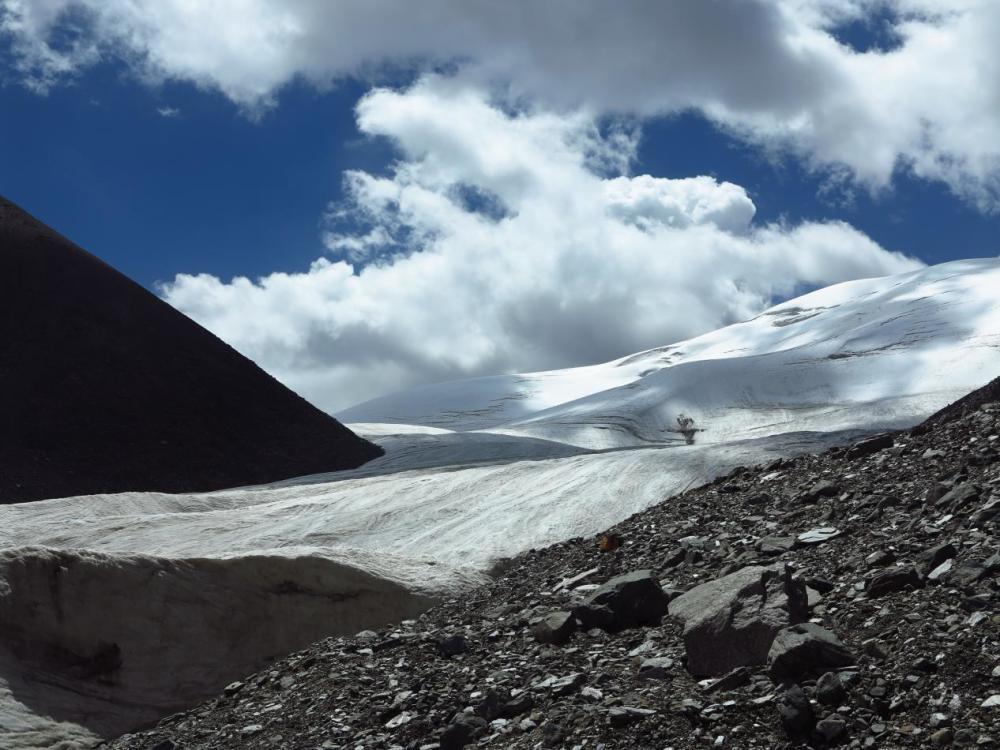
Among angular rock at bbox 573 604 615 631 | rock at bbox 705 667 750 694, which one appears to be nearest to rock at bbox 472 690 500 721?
angular rock at bbox 573 604 615 631

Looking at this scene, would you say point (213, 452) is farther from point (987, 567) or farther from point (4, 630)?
point (987, 567)

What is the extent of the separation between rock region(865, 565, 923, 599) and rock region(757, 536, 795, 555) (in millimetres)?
1197

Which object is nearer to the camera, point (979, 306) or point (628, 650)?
point (628, 650)

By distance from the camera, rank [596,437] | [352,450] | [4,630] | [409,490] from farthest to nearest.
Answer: [596,437], [352,450], [409,490], [4,630]

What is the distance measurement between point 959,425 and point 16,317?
27936mm

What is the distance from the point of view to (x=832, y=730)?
4.54 m

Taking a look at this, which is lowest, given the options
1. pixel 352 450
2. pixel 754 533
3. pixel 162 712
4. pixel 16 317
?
pixel 162 712

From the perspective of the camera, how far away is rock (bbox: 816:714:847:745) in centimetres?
453

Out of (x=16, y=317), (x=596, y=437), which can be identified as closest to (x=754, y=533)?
(x=16, y=317)

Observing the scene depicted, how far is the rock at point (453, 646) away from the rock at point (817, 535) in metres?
2.15

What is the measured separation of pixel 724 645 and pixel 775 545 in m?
1.81

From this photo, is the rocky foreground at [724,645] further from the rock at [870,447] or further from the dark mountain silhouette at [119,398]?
the dark mountain silhouette at [119,398]

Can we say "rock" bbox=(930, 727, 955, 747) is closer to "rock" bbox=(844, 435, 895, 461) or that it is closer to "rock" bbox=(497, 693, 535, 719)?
"rock" bbox=(497, 693, 535, 719)

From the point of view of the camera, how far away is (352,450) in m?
32.3
